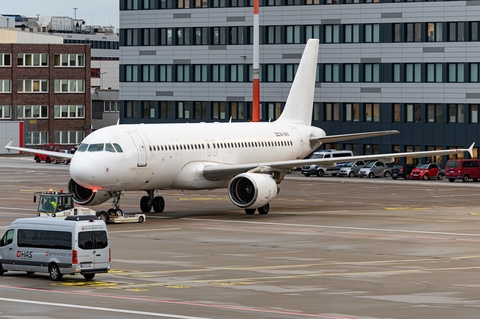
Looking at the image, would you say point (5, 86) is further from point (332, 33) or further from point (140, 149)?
point (140, 149)

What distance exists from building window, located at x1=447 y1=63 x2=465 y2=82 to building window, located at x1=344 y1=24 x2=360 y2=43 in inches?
458

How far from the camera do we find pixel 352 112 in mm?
124062

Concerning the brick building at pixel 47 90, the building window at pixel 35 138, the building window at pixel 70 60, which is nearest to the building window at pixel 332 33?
the brick building at pixel 47 90

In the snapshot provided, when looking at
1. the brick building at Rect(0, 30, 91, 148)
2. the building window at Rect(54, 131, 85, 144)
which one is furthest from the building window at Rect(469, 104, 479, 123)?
the building window at Rect(54, 131, 85, 144)

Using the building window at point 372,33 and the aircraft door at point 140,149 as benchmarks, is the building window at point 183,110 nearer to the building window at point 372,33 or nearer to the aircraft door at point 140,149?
the building window at point 372,33

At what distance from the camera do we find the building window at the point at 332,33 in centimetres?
12369

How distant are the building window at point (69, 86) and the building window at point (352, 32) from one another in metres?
58.9

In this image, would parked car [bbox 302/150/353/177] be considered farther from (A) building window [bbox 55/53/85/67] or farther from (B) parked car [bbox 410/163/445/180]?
(A) building window [bbox 55/53/85/67]

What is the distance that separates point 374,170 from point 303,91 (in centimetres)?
3386

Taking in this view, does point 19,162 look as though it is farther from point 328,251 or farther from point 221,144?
point 328,251

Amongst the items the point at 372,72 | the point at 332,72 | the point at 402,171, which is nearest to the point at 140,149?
the point at 402,171

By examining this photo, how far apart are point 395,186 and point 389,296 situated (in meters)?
63.2

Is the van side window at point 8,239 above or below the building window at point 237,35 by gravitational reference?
below

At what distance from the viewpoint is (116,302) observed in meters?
31.7
